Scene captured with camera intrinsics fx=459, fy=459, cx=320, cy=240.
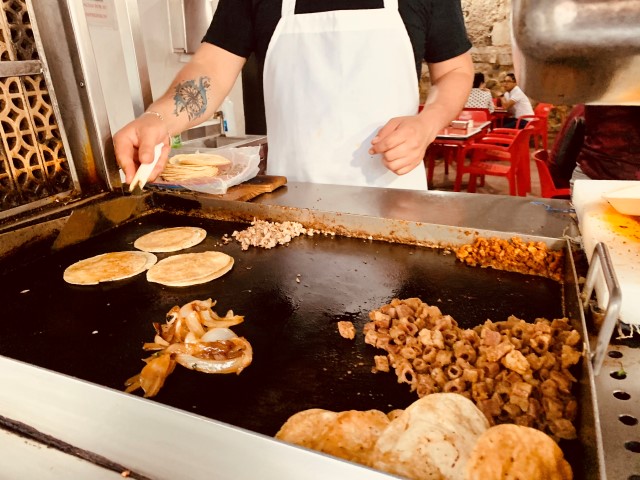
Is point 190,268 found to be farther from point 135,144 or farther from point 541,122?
point 541,122

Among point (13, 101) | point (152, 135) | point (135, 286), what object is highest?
point (13, 101)

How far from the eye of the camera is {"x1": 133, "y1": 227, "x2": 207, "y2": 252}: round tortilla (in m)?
2.02

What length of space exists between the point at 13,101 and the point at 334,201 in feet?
4.43

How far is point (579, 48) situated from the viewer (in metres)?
0.50

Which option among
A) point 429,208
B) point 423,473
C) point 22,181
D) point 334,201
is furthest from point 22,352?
point 429,208

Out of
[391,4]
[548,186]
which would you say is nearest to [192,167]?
[391,4]

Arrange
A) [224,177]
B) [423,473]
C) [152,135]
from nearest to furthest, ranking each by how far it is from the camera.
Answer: [423,473], [152,135], [224,177]

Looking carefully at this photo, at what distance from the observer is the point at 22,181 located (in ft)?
6.01

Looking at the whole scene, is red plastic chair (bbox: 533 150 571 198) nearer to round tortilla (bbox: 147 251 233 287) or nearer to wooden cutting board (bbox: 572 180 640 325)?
wooden cutting board (bbox: 572 180 640 325)

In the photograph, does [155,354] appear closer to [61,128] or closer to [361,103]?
[61,128]

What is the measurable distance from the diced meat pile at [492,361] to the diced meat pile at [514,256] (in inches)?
13.5

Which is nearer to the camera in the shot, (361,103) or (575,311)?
(575,311)

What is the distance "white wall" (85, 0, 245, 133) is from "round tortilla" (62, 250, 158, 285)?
2.69m

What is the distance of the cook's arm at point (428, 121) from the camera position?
2107 millimetres
